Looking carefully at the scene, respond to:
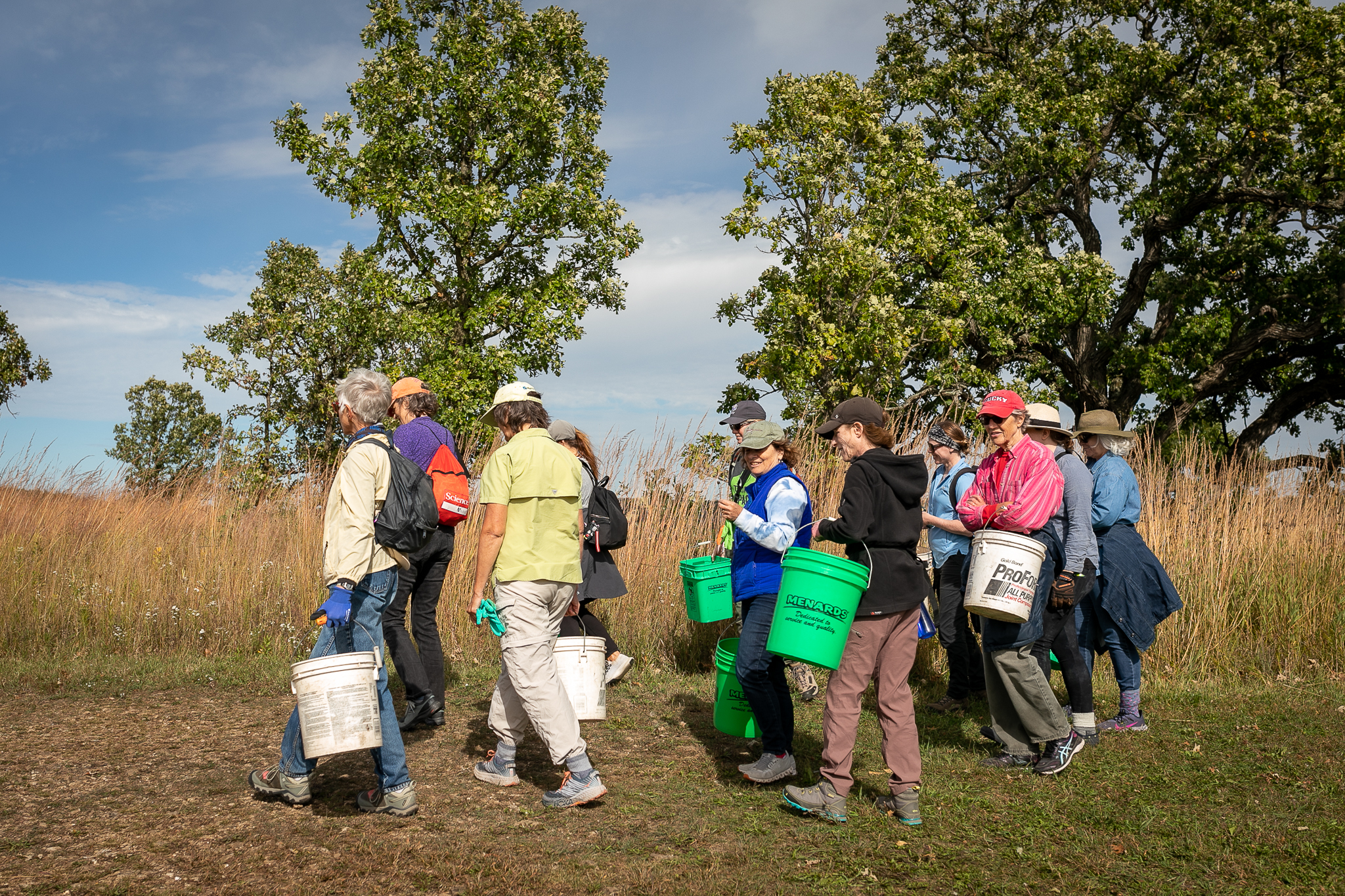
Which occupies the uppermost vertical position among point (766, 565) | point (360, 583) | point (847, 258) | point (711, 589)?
point (847, 258)

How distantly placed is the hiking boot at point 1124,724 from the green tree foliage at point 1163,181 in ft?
42.8

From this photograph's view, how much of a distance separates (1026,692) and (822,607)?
1.45 metres

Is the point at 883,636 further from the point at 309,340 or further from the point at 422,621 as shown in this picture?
the point at 309,340

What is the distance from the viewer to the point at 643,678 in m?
7.05

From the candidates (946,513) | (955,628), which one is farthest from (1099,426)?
(955,628)

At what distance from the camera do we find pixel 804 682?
6.52 meters

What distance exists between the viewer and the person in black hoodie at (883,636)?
12.9 ft

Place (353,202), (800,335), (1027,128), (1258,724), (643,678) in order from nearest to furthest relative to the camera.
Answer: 1. (1258,724)
2. (643,678)
3. (800,335)
4. (1027,128)
5. (353,202)

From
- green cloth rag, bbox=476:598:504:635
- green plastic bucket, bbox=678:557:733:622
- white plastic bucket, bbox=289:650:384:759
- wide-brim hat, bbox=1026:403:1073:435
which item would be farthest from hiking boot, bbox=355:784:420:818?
wide-brim hat, bbox=1026:403:1073:435

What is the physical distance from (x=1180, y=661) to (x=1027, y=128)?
47.9 feet

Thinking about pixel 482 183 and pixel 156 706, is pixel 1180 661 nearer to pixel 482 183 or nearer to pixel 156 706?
pixel 156 706

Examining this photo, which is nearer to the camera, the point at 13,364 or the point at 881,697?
the point at 881,697

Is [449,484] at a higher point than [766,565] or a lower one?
higher

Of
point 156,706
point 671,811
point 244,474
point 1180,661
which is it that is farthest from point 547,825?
point 244,474
